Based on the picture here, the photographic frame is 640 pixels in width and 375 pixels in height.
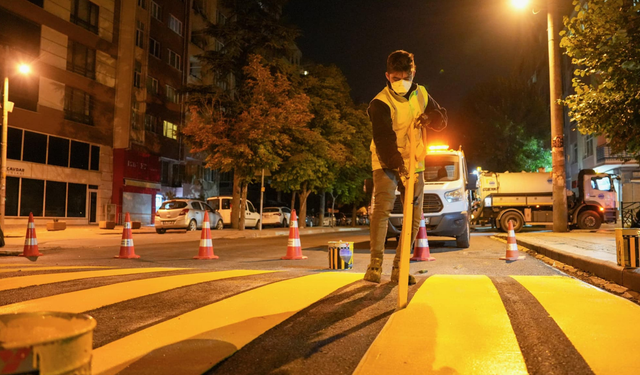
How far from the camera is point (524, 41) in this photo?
128 feet

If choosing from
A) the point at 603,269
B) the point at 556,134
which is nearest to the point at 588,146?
the point at 556,134

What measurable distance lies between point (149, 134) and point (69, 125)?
24.6ft

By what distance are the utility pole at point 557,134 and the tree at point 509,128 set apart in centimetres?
2955

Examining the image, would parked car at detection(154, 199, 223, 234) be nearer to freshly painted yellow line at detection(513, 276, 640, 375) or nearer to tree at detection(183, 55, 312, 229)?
tree at detection(183, 55, 312, 229)

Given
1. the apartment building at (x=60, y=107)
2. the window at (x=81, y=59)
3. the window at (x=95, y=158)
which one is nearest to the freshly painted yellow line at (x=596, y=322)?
the apartment building at (x=60, y=107)

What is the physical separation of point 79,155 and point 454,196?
26895 millimetres

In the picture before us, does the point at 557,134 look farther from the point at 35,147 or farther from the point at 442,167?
the point at 35,147

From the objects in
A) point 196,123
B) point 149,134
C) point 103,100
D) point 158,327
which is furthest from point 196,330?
point 149,134

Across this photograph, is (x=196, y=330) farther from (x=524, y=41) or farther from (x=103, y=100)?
(x=524, y=41)

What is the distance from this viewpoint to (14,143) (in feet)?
88.7

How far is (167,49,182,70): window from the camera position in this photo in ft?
136

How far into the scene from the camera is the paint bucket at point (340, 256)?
688 cm

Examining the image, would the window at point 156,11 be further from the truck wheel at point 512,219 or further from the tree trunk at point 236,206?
the truck wheel at point 512,219

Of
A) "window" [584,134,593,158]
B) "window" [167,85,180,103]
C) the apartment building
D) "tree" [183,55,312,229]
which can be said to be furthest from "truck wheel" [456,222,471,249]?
"window" [584,134,593,158]
